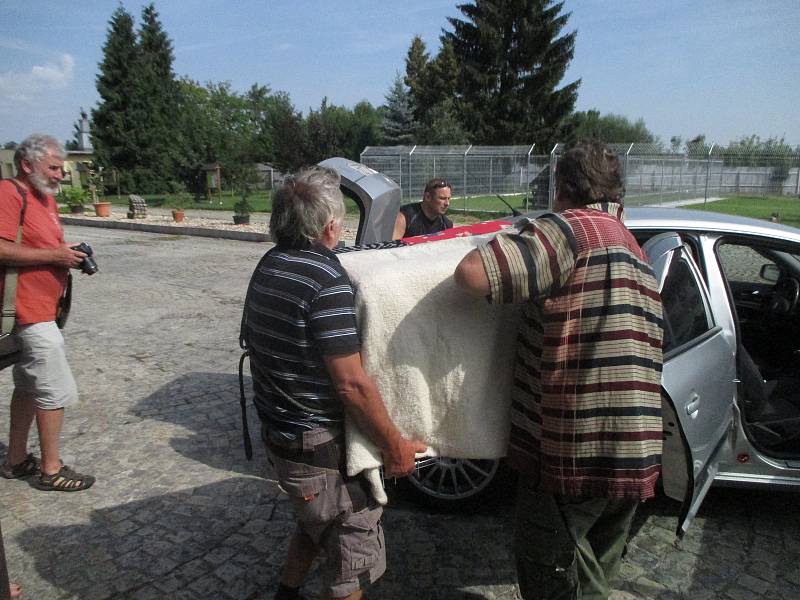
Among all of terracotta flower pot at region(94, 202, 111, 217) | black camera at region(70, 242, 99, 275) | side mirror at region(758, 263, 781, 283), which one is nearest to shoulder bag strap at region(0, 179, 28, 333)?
black camera at region(70, 242, 99, 275)

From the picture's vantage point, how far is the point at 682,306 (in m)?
2.80

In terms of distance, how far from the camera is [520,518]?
2.06 metres

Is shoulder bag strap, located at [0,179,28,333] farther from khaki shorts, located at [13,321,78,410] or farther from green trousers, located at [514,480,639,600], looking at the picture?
green trousers, located at [514,480,639,600]

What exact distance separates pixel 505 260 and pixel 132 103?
39.6 meters

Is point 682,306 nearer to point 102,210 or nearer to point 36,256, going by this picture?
point 36,256

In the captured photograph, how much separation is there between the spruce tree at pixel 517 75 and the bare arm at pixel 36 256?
40.8m

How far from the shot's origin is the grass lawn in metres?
19.8

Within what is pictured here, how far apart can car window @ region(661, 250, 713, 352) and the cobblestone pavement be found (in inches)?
44.6

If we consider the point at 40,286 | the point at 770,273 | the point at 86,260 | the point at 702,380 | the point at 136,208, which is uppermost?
the point at 86,260

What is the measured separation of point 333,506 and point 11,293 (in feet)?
7.77

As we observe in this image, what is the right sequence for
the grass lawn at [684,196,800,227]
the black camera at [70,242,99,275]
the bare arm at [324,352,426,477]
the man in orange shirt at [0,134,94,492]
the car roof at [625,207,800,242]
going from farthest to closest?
the grass lawn at [684,196,800,227] → the black camera at [70,242,99,275] → the man in orange shirt at [0,134,94,492] → the car roof at [625,207,800,242] → the bare arm at [324,352,426,477]

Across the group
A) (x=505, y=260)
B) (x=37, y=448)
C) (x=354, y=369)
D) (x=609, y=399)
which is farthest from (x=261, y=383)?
(x=37, y=448)

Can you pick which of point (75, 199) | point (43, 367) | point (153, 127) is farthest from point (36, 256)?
point (153, 127)

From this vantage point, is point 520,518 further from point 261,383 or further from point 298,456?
point 261,383
